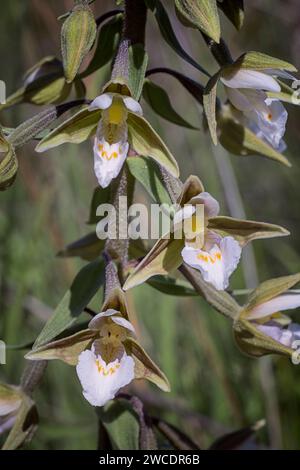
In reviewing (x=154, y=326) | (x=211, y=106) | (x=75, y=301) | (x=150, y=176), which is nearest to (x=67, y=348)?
(x=75, y=301)

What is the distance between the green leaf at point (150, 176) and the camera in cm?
172

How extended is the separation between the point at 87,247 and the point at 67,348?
539 mm

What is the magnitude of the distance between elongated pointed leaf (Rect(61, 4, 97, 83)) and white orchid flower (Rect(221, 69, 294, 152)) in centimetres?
35

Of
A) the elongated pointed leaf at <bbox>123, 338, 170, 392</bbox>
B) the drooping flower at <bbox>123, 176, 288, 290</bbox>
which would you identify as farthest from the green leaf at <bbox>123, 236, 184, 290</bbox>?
the elongated pointed leaf at <bbox>123, 338, 170, 392</bbox>

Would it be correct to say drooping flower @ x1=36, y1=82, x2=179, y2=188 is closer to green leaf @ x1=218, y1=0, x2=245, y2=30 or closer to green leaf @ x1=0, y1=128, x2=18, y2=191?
green leaf @ x1=0, y1=128, x2=18, y2=191

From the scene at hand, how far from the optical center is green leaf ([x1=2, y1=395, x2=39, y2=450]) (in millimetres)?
1812

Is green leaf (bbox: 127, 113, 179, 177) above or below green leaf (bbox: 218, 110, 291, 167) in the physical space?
above

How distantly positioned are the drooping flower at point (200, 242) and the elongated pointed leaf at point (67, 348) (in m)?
0.16

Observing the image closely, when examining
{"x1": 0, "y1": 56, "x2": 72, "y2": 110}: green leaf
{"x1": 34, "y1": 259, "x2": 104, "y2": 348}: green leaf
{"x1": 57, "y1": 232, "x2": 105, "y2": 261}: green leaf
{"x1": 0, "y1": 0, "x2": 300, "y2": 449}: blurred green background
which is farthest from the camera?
{"x1": 0, "y1": 0, "x2": 300, "y2": 449}: blurred green background

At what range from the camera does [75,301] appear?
5.90ft

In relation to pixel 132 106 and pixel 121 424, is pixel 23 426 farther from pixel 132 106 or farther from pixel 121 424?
pixel 132 106

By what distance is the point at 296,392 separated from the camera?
2.82 m

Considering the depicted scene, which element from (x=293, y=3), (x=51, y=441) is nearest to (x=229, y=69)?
(x=51, y=441)
